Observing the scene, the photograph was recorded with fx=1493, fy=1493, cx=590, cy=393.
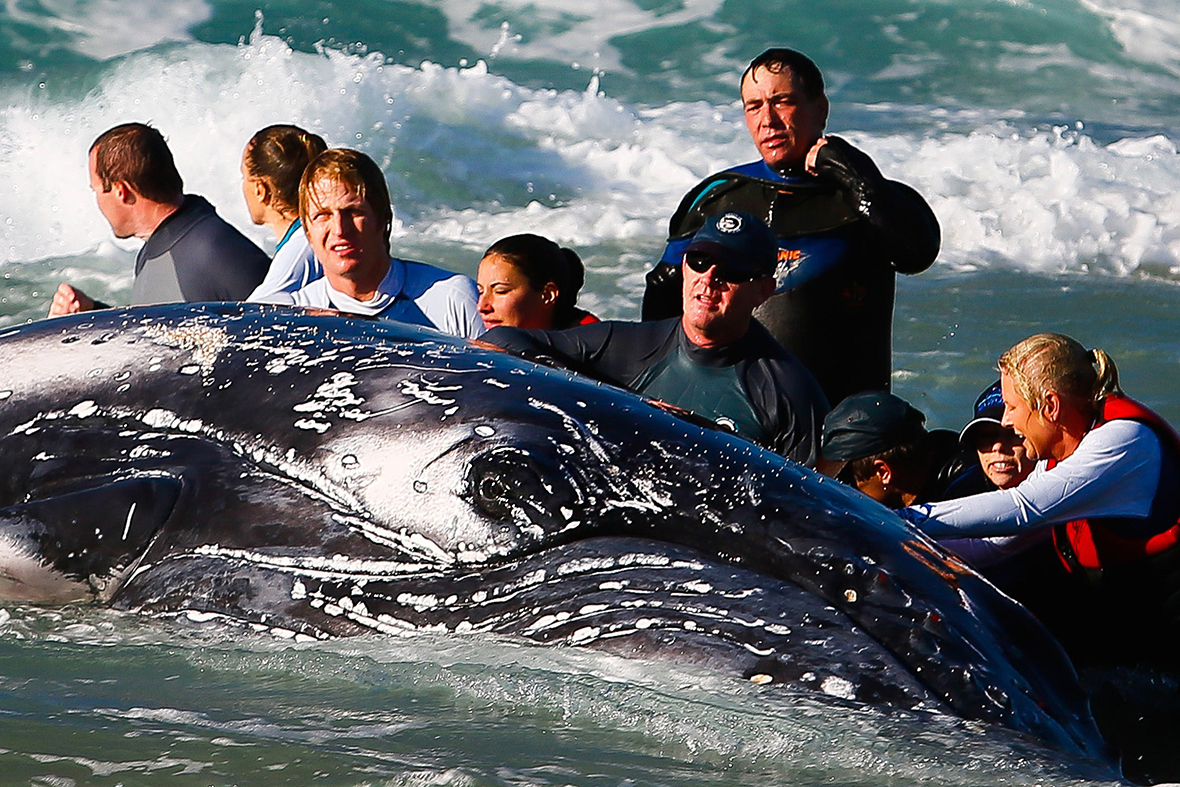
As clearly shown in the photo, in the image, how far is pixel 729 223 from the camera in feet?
19.4

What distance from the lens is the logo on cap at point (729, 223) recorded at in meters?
5.88

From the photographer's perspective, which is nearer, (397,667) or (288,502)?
(397,667)

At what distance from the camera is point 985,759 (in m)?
3.77

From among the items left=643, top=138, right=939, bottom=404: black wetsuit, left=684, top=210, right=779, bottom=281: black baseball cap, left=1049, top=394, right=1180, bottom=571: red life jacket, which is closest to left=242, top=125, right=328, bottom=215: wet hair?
left=643, top=138, right=939, bottom=404: black wetsuit

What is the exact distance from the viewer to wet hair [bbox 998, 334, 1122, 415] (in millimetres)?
5484

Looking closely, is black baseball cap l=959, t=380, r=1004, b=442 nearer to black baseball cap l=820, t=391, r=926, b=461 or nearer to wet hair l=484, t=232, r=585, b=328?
black baseball cap l=820, t=391, r=926, b=461

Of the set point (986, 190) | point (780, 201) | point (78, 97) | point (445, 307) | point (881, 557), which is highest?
point (78, 97)

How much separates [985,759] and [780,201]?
412 centimetres

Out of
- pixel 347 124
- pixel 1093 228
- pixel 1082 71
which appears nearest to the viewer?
pixel 1093 228

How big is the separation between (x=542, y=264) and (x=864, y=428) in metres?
1.85

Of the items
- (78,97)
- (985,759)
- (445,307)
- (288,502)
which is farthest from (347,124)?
(985,759)

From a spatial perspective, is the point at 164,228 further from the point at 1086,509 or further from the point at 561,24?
the point at 561,24

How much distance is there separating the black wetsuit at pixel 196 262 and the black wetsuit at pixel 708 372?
1758mm

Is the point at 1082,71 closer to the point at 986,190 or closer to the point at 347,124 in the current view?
the point at 986,190
